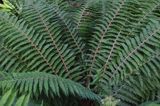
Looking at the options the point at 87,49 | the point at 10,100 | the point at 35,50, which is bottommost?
the point at 87,49

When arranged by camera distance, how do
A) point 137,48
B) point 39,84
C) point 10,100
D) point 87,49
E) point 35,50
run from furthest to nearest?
1. point 87,49
2. point 35,50
3. point 137,48
4. point 39,84
5. point 10,100

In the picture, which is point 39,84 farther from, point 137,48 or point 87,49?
point 137,48

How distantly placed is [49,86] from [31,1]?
3.84 feet

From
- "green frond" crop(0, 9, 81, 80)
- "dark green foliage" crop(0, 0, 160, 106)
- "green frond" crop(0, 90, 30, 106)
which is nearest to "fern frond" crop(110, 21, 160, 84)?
"dark green foliage" crop(0, 0, 160, 106)

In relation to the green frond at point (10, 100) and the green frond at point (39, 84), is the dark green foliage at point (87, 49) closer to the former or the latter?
the green frond at point (39, 84)

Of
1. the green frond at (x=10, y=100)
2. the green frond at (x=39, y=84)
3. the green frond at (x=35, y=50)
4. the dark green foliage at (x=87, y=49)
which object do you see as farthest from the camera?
the green frond at (x=35, y=50)

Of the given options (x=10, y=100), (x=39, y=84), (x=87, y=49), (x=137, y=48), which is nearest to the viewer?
(x=10, y=100)

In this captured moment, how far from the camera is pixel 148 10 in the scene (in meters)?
3.78

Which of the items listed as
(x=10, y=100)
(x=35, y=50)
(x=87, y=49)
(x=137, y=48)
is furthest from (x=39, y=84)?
(x=137, y=48)

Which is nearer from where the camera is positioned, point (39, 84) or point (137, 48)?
point (39, 84)

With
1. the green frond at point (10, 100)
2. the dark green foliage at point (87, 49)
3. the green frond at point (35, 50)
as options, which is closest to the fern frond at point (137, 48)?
the dark green foliage at point (87, 49)

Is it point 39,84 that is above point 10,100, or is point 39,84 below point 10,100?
below

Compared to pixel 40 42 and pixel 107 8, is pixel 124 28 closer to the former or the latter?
pixel 107 8

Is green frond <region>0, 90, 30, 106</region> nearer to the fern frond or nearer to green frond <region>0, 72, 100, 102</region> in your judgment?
green frond <region>0, 72, 100, 102</region>
